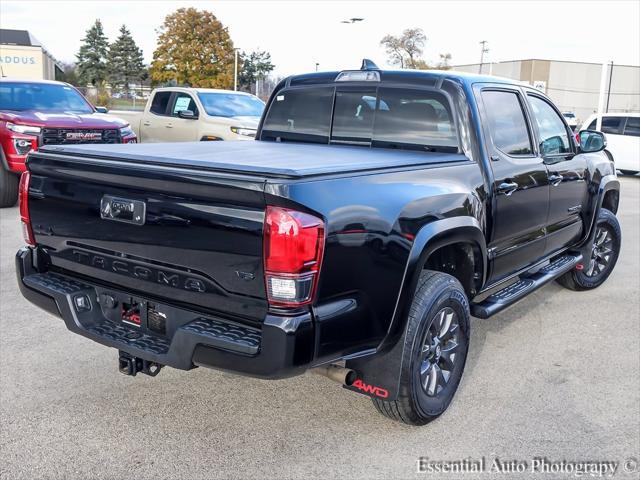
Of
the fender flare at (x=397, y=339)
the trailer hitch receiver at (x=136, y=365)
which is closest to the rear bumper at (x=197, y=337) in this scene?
the trailer hitch receiver at (x=136, y=365)

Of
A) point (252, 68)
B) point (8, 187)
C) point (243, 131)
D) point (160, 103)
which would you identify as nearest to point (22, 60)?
point (252, 68)

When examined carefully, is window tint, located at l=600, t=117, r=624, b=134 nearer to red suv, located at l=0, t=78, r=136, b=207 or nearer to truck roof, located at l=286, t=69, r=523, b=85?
red suv, located at l=0, t=78, r=136, b=207

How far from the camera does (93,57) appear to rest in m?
85.2

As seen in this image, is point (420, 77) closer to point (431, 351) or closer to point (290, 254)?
point (431, 351)

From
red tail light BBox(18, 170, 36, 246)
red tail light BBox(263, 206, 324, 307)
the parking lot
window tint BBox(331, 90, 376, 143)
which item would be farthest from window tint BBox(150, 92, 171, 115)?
red tail light BBox(263, 206, 324, 307)

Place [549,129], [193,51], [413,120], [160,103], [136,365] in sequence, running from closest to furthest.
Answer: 1. [136,365]
2. [413,120]
3. [549,129]
4. [160,103]
5. [193,51]

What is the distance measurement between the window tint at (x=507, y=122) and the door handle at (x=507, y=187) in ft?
0.82

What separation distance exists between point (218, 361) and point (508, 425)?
1.78 m

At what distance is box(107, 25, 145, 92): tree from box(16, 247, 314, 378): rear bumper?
82.7 meters

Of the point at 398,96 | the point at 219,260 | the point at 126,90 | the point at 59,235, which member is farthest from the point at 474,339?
the point at 126,90

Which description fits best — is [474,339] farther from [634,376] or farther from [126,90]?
[126,90]

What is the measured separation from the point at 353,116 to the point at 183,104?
8.70 meters

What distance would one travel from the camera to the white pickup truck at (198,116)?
11727mm

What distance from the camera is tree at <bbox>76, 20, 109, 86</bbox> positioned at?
83.7 metres
